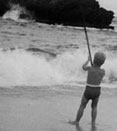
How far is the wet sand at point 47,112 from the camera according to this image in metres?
5.99

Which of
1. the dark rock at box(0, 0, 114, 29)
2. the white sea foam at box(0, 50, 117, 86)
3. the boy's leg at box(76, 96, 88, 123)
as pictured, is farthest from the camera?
the dark rock at box(0, 0, 114, 29)

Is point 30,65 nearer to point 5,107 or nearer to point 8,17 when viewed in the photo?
point 5,107

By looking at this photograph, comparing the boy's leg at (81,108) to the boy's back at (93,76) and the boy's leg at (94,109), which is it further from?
the boy's back at (93,76)

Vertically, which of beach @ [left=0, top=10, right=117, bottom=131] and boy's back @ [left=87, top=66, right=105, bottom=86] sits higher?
boy's back @ [left=87, top=66, right=105, bottom=86]

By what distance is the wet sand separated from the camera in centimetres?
599

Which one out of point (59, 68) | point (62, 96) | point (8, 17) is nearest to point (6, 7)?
point (8, 17)

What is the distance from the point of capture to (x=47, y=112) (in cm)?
678

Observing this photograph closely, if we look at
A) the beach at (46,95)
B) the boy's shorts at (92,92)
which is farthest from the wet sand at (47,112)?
the boy's shorts at (92,92)

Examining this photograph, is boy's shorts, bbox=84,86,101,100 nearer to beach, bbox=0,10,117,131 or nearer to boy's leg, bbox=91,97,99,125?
boy's leg, bbox=91,97,99,125

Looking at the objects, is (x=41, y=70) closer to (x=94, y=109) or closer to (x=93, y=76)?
(x=94, y=109)

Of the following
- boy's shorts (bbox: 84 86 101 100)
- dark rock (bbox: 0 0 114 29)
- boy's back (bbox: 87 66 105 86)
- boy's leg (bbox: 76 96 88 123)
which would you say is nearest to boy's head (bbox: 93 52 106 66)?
boy's back (bbox: 87 66 105 86)

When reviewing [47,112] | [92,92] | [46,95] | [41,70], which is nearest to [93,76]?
[92,92]

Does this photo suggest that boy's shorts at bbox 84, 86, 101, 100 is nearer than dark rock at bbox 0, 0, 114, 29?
Yes

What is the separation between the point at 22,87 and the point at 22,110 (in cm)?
212
